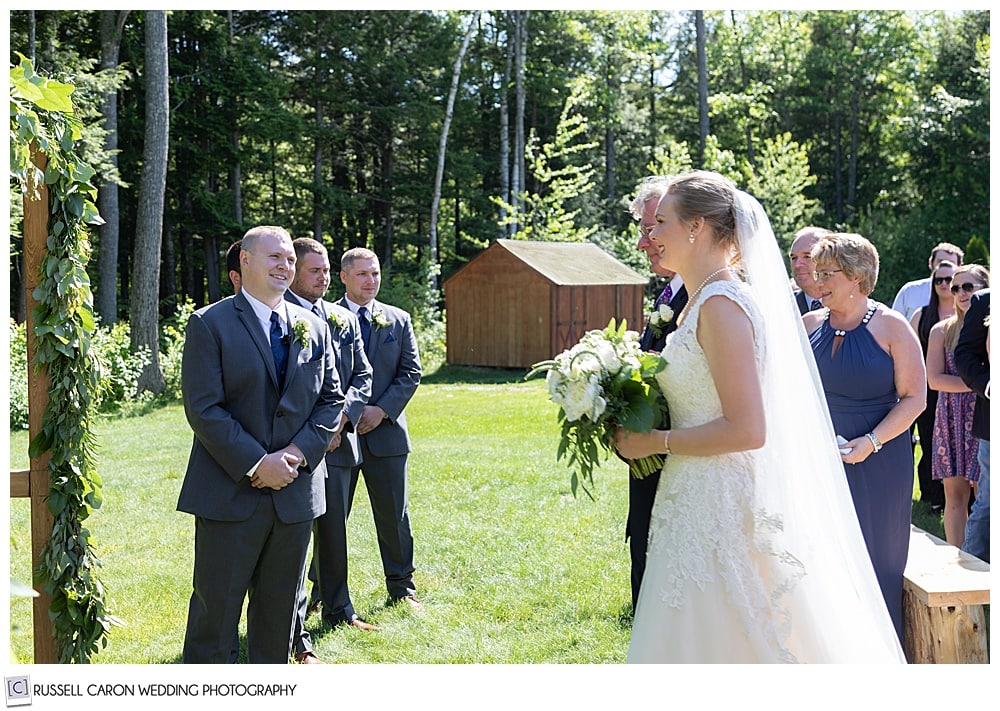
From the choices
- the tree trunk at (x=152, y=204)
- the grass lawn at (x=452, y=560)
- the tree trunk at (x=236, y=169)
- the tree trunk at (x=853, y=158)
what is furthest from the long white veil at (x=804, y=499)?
the tree trunk at (x=853, y=158)

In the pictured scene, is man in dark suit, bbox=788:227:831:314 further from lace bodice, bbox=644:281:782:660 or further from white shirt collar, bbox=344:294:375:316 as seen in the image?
white shirt collar, bbox=344:294:375:316

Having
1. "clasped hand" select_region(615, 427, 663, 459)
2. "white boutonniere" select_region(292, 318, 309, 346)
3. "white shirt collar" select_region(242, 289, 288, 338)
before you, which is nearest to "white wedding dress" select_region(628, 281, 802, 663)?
"clasped hand" select_region(615, 427, 663, 459)

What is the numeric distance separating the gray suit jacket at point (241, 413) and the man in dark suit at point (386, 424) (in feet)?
4.52

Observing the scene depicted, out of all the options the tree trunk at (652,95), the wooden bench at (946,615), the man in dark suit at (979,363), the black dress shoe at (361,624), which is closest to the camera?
the wooden bench at (946,615)

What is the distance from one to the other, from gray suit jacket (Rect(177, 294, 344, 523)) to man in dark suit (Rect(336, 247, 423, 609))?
4.52ft

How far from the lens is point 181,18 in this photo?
92.0ft

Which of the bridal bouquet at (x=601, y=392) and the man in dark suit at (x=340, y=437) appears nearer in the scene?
the bridal bouquet at (x=601, y=392)

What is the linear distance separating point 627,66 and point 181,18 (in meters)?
18.6

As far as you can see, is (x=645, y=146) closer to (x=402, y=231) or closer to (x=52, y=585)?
(x=402, y=231)

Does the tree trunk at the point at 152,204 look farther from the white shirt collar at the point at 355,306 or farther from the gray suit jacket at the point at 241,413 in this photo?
the gray suit jacket at the point at 241,413

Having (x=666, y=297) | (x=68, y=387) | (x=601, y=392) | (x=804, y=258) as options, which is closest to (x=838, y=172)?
(x=804, y=258)

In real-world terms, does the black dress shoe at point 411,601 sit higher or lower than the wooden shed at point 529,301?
lower

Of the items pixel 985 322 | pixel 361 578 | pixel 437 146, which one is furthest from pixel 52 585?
pixel 437 146

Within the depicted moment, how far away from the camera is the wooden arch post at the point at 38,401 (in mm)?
3898
